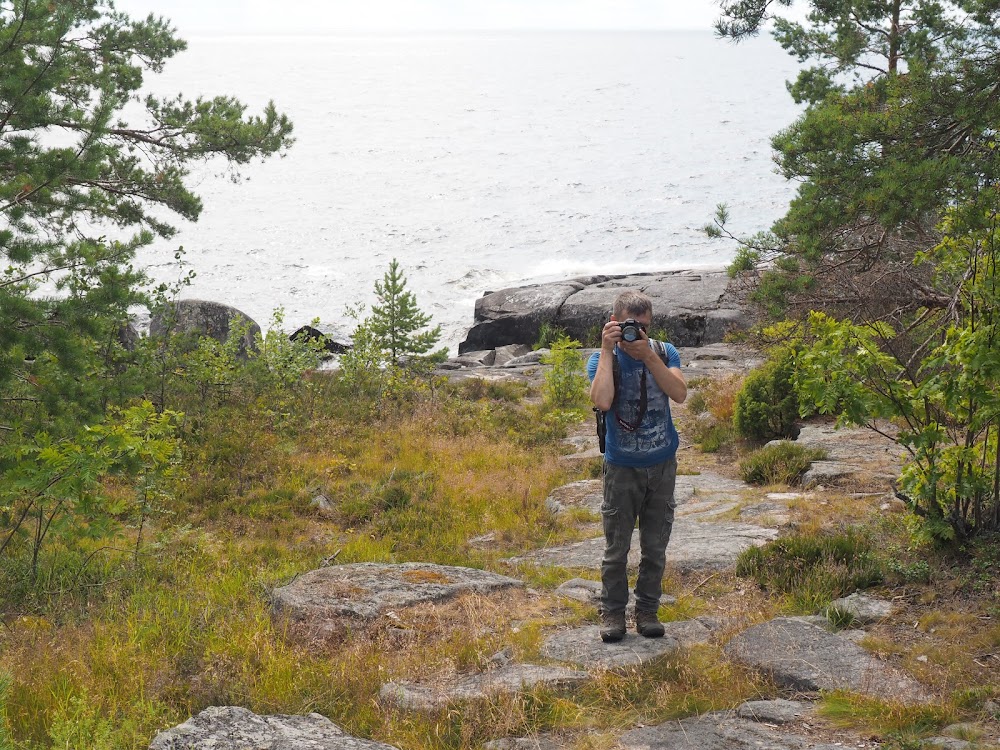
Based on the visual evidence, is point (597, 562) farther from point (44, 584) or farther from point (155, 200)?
point (155, 200)

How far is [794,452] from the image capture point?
377 inches

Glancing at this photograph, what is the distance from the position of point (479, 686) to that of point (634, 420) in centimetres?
179

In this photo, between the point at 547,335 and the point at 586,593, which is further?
the point at 547,335

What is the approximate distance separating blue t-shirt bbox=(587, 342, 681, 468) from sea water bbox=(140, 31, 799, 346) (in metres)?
22.6

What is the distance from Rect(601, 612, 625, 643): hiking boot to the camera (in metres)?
5.21

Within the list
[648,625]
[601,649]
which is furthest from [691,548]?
[601,649]

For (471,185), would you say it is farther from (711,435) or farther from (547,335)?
(711,435)

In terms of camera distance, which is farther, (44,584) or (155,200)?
(155,200)

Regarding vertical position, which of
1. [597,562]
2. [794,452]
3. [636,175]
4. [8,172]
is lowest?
[597,562]

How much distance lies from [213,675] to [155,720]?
0.46 metres

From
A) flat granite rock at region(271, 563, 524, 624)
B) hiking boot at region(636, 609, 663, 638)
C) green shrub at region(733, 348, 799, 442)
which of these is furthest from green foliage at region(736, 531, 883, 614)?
green shrub at region(733, 348, 799, 442)

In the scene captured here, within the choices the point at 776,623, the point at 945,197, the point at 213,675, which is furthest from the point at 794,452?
the point at 213,675

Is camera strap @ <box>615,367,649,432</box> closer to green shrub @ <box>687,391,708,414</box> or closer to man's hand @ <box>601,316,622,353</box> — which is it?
man's hand @ <box>601,316,622,353</box>

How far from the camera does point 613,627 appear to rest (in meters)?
5.24
